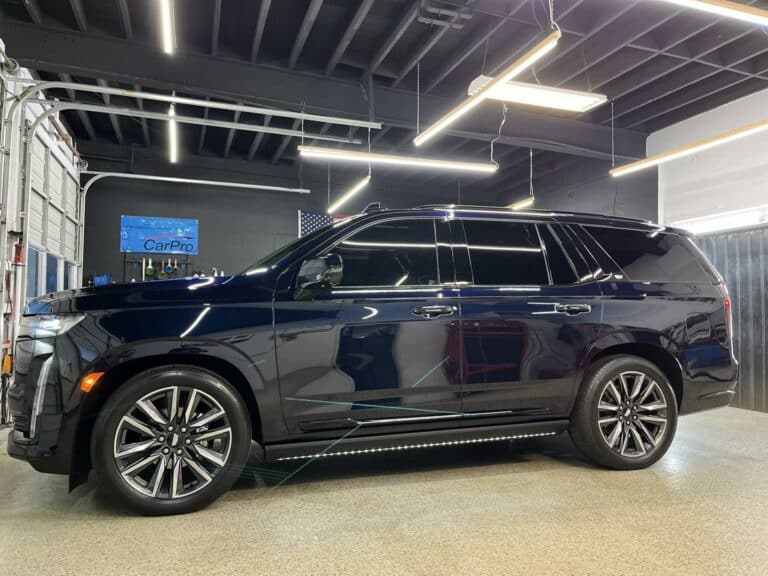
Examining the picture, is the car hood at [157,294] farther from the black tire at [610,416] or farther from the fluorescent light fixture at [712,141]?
the fluorescent light fixture at [712,141]

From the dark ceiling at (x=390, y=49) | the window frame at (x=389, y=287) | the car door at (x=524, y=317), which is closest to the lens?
the window frame at (x=389, y=287)

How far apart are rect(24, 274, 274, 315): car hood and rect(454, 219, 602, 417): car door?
119 cm

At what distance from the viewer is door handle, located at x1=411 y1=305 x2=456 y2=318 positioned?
2.81 m

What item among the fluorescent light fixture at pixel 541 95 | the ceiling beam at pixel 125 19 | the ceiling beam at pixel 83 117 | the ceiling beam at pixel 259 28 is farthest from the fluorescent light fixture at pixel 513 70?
the ceiling beam at pixel 83 117

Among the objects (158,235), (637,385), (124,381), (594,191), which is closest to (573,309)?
(637,385)

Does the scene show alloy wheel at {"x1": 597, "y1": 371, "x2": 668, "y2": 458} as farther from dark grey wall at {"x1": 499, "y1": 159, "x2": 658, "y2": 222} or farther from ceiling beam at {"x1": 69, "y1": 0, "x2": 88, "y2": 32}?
dark grey wall at {"x1": 499, "y1": 159, "x2": 658, "y2": 222}

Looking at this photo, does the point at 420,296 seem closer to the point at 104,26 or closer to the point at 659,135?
the point at 104,26

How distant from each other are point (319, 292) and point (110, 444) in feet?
3.99

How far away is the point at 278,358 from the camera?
2570 mm

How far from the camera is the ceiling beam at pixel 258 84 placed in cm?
664

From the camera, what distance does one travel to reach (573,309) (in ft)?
10.1

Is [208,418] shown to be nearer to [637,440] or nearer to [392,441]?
[392,441]

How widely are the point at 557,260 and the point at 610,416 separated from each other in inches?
40.7

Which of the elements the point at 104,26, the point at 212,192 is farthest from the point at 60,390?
the point at 212,192
